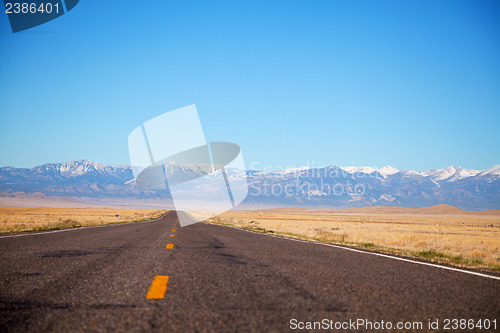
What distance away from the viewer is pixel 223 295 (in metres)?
4.48

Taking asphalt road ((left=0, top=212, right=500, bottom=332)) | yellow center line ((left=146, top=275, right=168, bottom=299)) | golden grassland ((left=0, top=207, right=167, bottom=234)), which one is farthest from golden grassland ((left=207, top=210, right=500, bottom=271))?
golden grassland ((left=0, top=207, right=167, bottom=234))

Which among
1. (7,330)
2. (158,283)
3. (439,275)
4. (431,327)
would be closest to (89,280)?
(158,283)

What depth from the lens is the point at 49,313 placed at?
361cm

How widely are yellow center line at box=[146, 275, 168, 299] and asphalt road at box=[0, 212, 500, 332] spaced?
3.6 inches

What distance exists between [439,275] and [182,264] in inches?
187

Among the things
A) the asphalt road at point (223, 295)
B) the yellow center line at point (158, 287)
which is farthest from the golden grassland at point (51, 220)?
the yellow center line at point (158, 287)

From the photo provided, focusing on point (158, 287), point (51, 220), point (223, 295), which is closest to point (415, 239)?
point (223, 295)

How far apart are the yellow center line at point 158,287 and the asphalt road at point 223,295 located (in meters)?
0.09

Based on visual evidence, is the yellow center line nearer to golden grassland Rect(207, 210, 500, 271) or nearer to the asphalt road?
the asphalt road

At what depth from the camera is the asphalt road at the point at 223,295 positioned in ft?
11.2

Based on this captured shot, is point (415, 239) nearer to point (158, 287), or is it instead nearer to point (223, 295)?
point (223, 295)

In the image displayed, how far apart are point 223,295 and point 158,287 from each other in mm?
936

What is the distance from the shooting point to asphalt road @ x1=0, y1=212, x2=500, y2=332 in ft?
11.2

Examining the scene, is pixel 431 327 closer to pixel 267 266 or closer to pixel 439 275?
pixel 439 275
